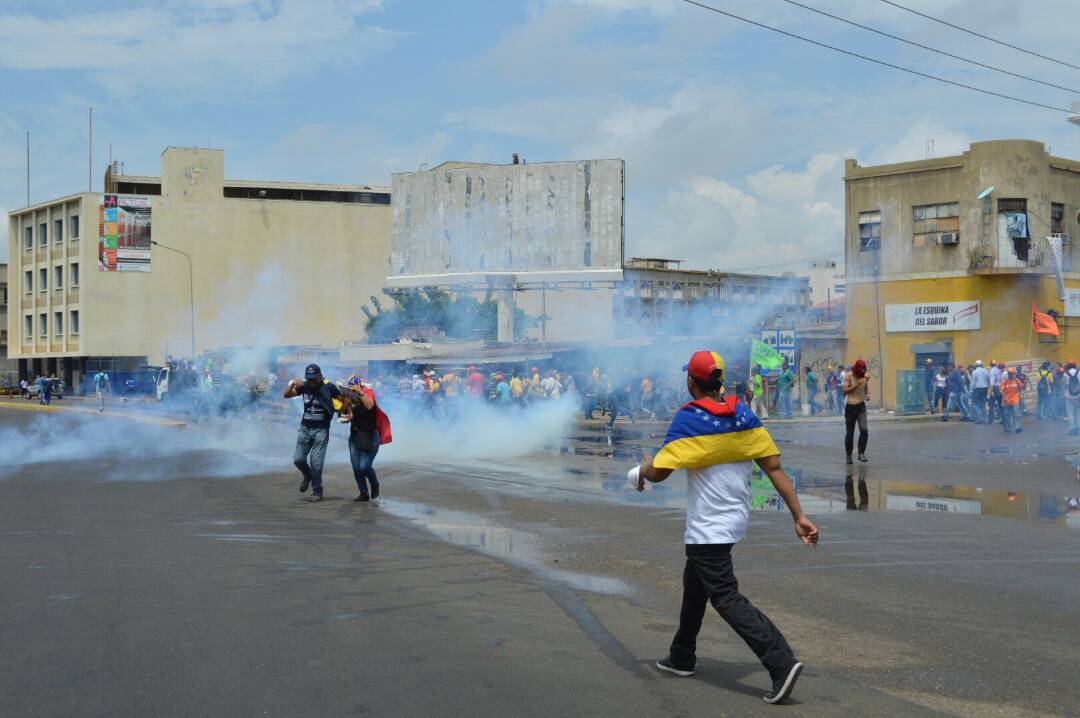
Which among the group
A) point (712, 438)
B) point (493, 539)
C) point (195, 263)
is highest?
point (195, 263)

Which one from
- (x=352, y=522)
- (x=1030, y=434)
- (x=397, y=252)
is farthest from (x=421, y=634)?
(x=397, y=252)

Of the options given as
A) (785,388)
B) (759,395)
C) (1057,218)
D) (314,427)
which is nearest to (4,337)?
(759,395)

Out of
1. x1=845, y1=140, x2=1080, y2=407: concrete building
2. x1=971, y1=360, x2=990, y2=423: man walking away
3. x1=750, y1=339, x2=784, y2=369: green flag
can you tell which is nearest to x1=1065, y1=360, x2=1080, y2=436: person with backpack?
x1=971, y1=360, x2=990, y2=423: man walking away

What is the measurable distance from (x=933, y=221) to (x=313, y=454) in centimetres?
3064

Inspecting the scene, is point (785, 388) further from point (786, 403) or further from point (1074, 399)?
point (1074, 399)

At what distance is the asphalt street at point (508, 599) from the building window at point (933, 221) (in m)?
24.2

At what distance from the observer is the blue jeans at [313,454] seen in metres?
12.9

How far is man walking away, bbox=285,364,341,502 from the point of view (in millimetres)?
12984

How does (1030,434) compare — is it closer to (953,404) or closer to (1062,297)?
(953,404)

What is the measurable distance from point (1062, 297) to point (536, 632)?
36.5m

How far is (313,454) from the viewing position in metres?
12.9

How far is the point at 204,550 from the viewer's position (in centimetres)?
884

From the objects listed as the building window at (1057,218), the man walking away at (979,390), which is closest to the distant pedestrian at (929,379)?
the man walking away at (979,390)

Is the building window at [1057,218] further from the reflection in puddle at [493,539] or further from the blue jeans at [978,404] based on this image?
the reflection in puddle at [493,539]
